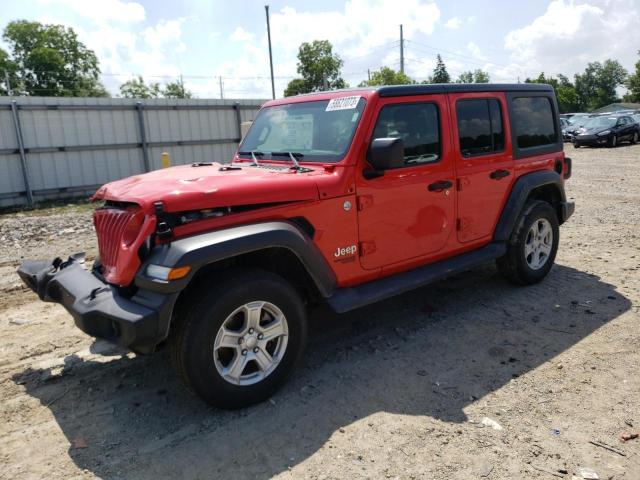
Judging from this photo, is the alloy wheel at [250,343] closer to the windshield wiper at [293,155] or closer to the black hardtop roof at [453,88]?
the windshield wiper at [293,155]

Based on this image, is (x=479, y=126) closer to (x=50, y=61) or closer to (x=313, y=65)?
(x=313, y=65)

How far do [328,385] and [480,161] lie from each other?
8.21ft

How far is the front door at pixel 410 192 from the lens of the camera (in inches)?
151

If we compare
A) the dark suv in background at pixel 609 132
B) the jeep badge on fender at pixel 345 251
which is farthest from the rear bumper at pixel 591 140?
the jeep badge on fender at pixel 345 251

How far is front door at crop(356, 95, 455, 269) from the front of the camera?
3842 mm

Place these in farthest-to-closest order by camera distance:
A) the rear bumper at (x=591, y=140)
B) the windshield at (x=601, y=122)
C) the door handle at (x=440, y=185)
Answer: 1. the windshield at (x=601, y=122)
2. the rear bumper at (x=591, y=140)
3. the door handle at (x=440, y=185)

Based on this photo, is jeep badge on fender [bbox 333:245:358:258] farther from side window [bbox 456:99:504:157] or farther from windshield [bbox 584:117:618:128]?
windshield [bbox 584:117:618:128]

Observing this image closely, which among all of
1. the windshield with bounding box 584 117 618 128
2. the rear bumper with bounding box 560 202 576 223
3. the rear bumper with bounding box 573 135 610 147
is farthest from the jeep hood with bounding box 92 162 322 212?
the windshield with bounding box 584 117 618 128

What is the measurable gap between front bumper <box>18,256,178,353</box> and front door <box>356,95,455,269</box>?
160cm

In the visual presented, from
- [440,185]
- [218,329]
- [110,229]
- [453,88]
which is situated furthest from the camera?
[453,88]

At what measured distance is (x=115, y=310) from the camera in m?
2.91

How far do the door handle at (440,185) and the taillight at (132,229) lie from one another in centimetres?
232

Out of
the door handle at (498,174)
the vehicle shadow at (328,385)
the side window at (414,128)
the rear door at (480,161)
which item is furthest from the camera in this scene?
the door handle at (498,174)

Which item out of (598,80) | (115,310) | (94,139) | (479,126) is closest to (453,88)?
(479,126)
